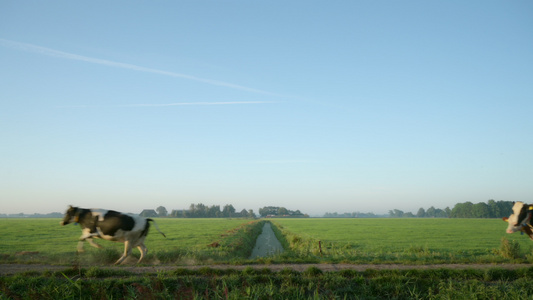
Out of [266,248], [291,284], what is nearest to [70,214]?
[291,284]

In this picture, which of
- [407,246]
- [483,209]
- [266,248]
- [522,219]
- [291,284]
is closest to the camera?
[291,284]

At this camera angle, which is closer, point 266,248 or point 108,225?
point 108,225

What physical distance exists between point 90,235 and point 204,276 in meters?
5.70

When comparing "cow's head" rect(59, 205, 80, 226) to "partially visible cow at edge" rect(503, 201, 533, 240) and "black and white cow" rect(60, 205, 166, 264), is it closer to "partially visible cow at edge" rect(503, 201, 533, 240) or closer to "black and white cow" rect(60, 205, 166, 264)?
"black and white cow" rect(60, 205, 166, 264)

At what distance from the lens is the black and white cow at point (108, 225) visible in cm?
1373

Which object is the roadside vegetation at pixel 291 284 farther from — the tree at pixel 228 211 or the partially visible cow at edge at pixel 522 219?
the tree at pixel 228 211

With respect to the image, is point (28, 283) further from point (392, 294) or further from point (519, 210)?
point (519, 210)

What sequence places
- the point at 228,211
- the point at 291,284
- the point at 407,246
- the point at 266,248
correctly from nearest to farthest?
the point at 291,284, the point at 407,246, the point at 266,248, the point at 228,211

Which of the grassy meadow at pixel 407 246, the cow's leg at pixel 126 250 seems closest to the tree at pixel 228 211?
the grassy meadow at pixel 407 246

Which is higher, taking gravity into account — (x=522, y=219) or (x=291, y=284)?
(x=522, y=219)

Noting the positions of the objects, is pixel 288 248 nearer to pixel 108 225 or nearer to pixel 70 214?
pixel 108 225

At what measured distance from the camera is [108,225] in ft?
45.0

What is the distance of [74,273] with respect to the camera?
11.8 meters

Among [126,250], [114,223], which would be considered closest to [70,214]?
[114,223]
